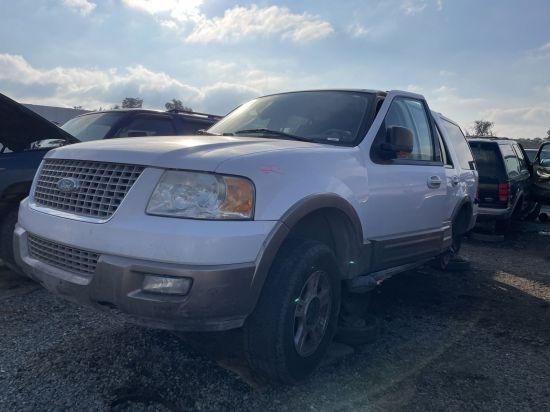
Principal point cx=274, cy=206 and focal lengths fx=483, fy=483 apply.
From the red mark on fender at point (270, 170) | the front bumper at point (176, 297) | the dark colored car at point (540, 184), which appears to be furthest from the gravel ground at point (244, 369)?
the dark colored car at point (540, 184)


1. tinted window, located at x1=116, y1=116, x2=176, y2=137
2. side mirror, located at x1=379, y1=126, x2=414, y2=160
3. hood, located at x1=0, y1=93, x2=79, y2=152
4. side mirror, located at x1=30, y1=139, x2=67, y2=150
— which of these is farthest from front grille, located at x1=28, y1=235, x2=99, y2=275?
tinted window, located at x1=116, y1=116, x2=176, y2=137

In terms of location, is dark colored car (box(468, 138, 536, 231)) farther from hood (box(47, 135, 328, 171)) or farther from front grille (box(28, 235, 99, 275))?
front grille (box(28, 235, 99, 275))

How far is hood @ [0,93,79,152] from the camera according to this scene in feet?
14.1

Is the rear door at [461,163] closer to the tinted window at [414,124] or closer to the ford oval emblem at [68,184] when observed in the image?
the tinted window at [414,124]

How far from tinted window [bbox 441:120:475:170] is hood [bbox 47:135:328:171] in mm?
3109

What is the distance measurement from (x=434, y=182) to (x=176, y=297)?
3.03 metres

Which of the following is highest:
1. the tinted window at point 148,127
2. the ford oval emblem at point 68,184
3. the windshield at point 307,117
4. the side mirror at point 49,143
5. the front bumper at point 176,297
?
the windshield at point 307,117

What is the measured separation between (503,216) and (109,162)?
7.69 metres

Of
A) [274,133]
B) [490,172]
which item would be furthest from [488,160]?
[274,133]

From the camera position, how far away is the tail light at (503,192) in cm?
856

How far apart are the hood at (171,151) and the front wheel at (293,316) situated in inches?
27.2

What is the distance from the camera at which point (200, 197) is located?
2576mm

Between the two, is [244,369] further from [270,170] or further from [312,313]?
[270,170]

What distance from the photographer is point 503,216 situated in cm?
861
